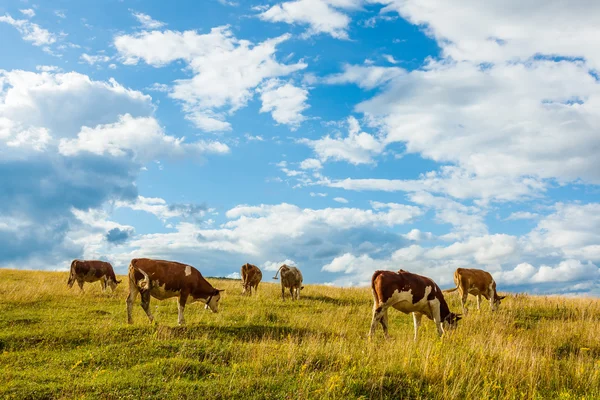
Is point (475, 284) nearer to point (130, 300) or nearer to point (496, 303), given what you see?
point (496, 303)

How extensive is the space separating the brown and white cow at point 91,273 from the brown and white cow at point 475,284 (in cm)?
1942

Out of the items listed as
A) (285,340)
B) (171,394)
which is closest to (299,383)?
(171,394)

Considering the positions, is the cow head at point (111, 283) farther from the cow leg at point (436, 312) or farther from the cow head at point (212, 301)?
the cow leg at point (436, 312)

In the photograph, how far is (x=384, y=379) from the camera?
9.38 m

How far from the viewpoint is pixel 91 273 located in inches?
1073

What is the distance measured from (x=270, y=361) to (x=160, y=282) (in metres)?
7.50

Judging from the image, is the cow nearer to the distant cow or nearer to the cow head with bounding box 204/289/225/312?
the cow head with bounding box 204/289/225/312

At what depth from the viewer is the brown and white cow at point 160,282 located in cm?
1617

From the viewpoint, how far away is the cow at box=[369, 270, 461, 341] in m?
14.0

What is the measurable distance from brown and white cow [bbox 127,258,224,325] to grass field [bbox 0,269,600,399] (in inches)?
32.8

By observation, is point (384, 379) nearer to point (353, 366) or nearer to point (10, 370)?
point (353, 366)

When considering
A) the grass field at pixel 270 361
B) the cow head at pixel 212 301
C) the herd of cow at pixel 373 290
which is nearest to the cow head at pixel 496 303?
the herd of cow at pixel 373 290

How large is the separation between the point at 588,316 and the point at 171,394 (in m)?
20.2

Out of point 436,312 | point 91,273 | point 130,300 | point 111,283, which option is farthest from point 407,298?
point 91,273
